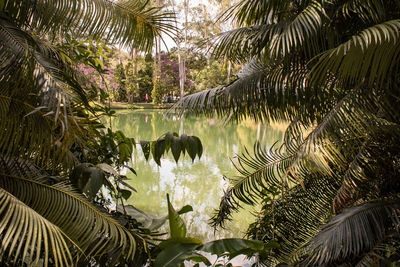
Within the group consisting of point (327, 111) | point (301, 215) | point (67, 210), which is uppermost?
point (327, 111)

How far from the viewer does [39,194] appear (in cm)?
116

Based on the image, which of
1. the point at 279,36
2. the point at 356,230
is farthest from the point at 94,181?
the point at 279,36

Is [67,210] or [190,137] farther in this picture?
[190,137]

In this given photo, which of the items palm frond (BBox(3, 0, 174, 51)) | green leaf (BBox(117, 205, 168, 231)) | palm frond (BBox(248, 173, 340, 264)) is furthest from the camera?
palm frond (BBox(248, 173, 340, 264))

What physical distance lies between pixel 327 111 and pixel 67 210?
1997mm

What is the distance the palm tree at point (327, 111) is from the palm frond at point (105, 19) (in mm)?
819

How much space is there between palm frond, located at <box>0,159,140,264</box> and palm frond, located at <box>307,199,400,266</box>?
3.29 feet

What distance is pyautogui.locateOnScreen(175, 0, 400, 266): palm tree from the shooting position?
1.51 meters

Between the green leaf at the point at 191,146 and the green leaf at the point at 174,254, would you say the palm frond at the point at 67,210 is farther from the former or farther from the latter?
the green leaf at the point at 191,146

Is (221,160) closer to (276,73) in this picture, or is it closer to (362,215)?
(276,73)

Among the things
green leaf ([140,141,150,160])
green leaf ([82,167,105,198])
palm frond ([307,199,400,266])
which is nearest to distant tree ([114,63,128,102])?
green leaf ([140,141,150,160])

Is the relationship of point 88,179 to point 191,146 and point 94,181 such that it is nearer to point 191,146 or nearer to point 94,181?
point 94,181

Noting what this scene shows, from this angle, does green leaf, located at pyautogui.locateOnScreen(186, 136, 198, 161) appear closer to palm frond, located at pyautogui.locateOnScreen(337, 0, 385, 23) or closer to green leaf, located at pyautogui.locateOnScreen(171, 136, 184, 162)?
green leaf, located at pyautogui.locateOnScreen(171, 136, 184, 162)

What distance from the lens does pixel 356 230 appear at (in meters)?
1.55
